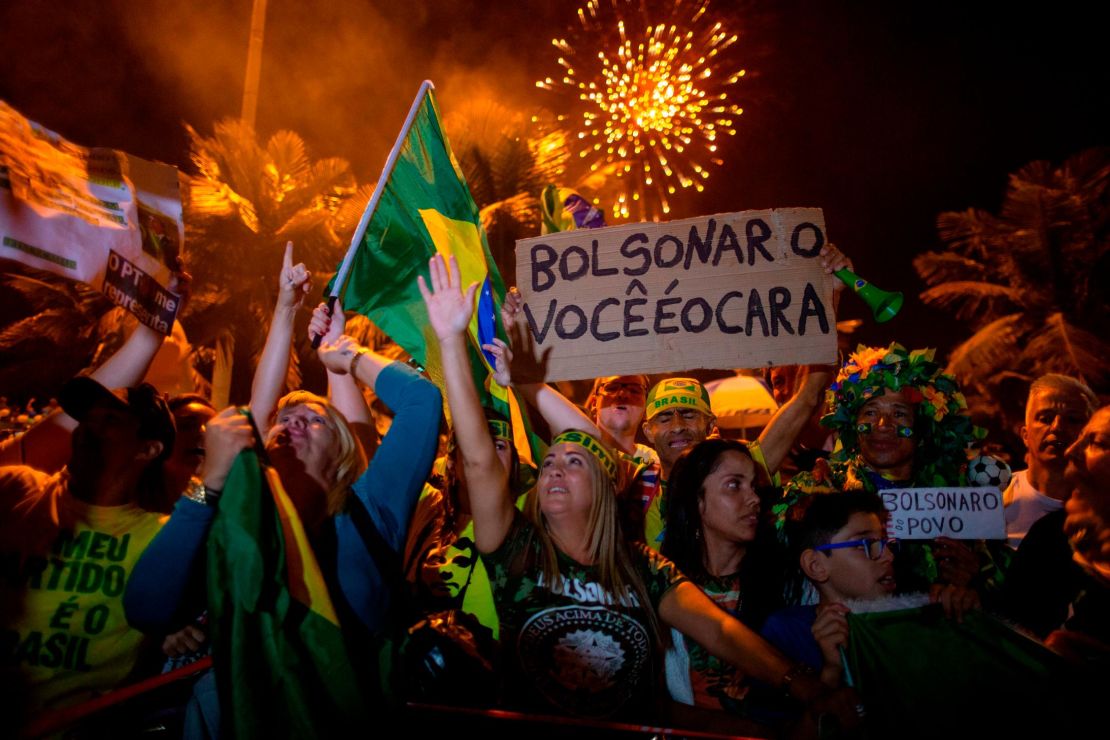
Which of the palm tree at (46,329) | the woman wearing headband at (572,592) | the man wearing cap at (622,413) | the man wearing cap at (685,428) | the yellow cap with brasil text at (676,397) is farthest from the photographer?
the palm tree at (46,329)

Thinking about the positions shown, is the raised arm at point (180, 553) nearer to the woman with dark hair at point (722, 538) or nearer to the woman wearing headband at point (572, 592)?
the woman wearing headband at point (572, 592)

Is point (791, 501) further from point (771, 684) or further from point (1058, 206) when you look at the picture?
point (1058, 206)

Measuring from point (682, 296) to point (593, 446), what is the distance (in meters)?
1.08

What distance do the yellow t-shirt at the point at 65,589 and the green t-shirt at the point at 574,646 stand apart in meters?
1.43

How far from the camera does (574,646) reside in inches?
116

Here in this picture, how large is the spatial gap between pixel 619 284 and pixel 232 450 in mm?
2276

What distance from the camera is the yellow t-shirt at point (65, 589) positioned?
2.77m

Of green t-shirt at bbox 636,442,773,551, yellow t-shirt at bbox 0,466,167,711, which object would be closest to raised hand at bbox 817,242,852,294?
green t-shirt at bbox 636,442,773,551

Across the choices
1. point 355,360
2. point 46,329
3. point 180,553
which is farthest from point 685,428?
point 46,329

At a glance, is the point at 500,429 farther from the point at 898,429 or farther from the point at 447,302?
the point at 898,429

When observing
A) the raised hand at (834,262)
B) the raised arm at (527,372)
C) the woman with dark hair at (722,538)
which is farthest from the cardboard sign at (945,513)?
the raised arm at (527,372)

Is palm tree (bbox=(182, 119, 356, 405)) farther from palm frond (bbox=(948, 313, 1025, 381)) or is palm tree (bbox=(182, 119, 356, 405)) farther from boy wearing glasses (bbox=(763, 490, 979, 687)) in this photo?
palm frond (bbox=(948, 313, 1025, 381))

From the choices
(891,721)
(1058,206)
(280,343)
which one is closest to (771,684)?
(891,721)

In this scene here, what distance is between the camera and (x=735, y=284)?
4027 millimetres
